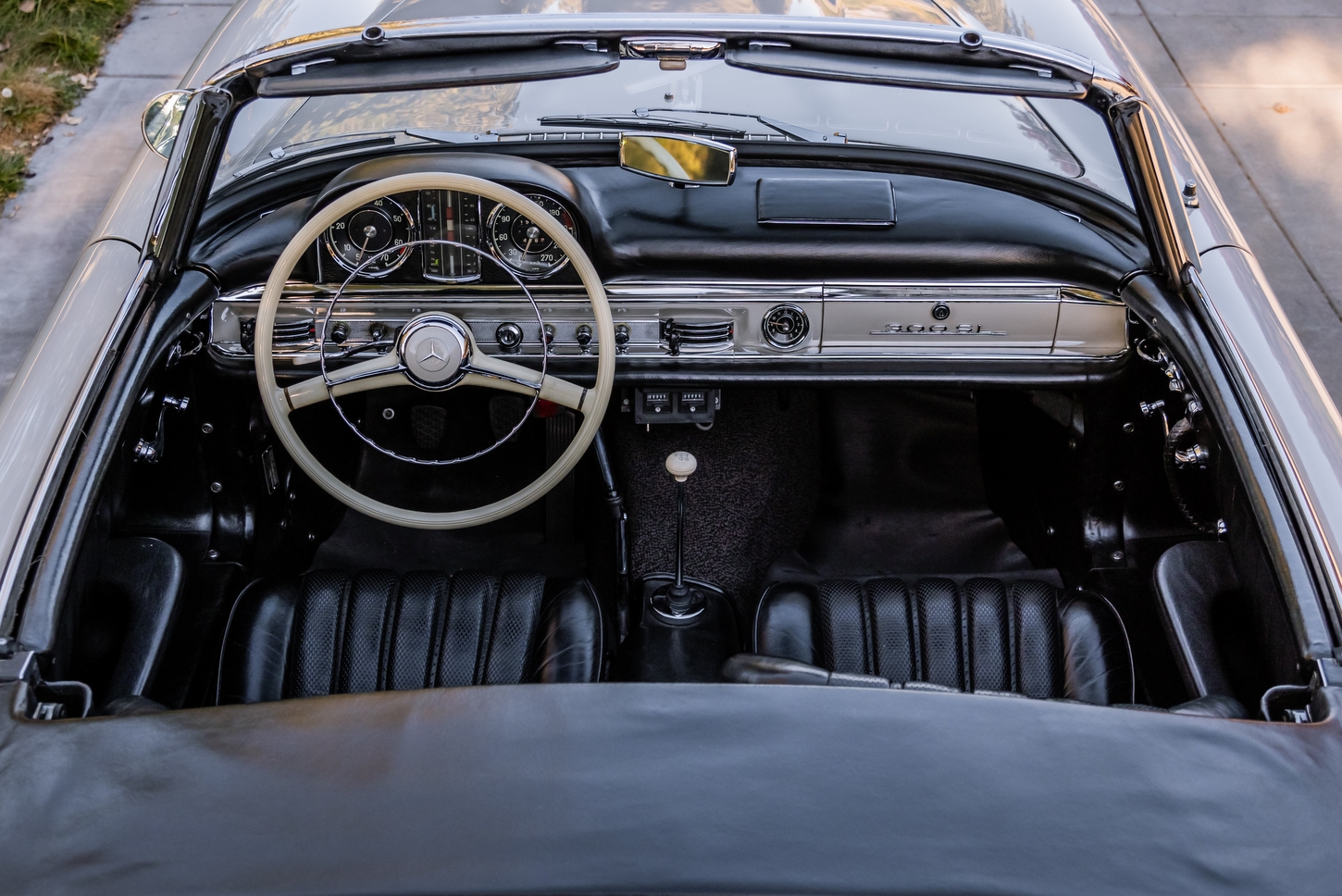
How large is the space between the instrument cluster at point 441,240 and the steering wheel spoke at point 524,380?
0.17m

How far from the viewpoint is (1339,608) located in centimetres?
137

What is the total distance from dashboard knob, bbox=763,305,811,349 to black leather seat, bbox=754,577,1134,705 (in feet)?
1.76

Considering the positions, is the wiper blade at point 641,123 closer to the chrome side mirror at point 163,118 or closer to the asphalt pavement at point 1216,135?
the chrome side mirror at point 163,118

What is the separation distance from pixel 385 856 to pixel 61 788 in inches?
14.7

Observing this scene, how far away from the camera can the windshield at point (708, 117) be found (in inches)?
89.5

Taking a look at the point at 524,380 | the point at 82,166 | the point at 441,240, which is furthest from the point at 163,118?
→ the point at 82,166

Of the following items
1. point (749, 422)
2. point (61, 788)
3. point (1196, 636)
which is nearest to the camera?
point (61, 788)

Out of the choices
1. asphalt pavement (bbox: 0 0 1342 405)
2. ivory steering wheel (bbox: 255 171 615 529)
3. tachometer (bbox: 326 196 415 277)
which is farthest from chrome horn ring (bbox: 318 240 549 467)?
asphalt pavement (bbox: 0 0 1342 405)

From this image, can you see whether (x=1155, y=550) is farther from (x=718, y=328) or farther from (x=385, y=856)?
(x=385, y=856)

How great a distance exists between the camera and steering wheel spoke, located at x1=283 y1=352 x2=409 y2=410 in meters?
2.01

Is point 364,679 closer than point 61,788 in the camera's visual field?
No

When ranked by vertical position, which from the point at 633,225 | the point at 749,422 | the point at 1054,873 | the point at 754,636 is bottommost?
the point at 1054,873

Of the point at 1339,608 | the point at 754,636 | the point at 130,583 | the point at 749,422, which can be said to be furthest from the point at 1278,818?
the point at 749,422

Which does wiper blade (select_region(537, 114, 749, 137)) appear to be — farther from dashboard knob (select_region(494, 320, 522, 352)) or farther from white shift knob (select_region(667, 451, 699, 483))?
white shift knob (select_region(667, 451, 699, 483))
